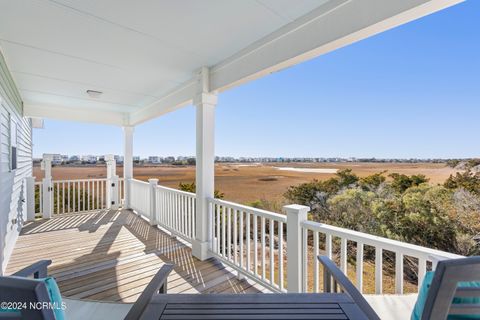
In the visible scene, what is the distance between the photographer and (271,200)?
17.8 ft

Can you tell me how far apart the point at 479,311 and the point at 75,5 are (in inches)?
122

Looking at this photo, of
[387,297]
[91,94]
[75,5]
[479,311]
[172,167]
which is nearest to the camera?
[479,311]

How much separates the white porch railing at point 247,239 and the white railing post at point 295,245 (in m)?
0.18

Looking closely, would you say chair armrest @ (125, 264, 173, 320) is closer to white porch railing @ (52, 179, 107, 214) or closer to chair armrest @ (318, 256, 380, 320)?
chair armrest @ (318, 256, 380, 320)

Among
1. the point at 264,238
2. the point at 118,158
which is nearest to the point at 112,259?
the point at 264,238

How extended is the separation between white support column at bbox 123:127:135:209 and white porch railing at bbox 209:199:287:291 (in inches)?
159

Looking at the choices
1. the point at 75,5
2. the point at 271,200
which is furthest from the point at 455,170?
the point at 75,5

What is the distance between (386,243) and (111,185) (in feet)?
21.9

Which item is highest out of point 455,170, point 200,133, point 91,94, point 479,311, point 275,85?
point 275,85

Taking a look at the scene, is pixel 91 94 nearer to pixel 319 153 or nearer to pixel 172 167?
pixel 172 167

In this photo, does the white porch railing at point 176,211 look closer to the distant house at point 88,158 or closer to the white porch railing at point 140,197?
the white porch railing at point 140,197

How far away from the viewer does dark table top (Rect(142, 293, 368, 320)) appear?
1.08m

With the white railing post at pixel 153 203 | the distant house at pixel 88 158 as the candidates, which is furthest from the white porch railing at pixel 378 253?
the distant house at pixel 88 158

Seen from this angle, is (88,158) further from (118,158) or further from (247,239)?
(247,239)
